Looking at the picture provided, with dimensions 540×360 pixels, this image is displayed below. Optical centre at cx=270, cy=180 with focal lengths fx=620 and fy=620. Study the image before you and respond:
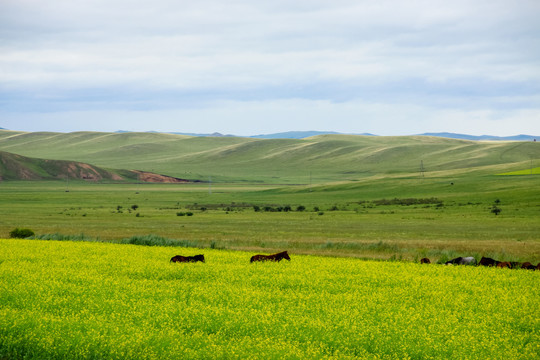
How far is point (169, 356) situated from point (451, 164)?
157547 mm

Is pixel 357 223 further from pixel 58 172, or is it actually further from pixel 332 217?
pixel 58 172

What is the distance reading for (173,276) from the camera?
67.9 feet

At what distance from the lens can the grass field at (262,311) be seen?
11.8 metres

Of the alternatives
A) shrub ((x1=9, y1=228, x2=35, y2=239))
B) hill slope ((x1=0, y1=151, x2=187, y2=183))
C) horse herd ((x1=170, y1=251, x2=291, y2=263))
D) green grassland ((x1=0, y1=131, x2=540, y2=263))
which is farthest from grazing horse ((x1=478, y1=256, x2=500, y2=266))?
hill slope ((x1=0, y1=151, x2=187, y2=183))

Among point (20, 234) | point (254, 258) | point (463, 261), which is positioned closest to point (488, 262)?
point (463, 261)

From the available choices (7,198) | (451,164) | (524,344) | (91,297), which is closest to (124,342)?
(91,297)

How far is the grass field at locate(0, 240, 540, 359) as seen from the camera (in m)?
11.8

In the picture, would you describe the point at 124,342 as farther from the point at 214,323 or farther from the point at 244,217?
the point at 244,217

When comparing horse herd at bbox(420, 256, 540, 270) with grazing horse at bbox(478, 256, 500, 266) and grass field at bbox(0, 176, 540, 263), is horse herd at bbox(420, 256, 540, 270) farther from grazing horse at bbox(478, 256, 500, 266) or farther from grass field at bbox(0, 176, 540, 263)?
grass field at bbox(0, 176, 540, 263)

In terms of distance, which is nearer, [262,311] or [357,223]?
[262,311]

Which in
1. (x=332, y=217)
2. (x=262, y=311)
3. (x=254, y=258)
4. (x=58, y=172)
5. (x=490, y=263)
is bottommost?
(x=332, y=217)

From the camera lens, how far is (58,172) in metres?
149

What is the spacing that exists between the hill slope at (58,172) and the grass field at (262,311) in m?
127

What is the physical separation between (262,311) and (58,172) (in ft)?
472
